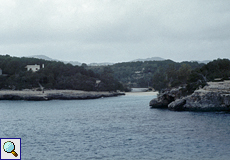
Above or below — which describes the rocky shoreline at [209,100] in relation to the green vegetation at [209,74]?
below

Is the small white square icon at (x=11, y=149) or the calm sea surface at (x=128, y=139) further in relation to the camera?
the calm sea surface at (x=128, y=139)

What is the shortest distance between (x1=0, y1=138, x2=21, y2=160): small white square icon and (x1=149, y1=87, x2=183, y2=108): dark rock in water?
4051 centimetres

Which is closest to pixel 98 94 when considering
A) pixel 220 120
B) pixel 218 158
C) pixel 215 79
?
pixel 215 79

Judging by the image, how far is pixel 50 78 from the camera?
10419cm

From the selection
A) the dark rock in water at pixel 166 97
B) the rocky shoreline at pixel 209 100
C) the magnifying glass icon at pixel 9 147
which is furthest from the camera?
the dark rock in water at pixel 166 97

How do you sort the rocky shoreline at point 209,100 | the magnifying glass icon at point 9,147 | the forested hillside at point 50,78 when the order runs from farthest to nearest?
1. the forested hillside at point 50,78
2. the rocky shoreline at point 209,100
3. the magnifying glass icon at point 9,147

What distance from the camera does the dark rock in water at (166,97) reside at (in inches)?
2173

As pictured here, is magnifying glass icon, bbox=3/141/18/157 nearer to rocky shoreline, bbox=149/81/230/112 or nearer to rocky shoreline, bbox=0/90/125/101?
rocky shoreline, bbox=149/81/230/112

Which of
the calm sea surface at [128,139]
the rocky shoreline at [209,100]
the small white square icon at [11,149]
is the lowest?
the calm sea surface at [128,139]

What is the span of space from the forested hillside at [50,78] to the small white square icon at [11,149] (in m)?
84.6

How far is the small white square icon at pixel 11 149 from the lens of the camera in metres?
16.7

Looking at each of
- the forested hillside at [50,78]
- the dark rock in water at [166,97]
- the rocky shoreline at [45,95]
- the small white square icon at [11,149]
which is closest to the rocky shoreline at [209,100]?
the dark rock in water at [166,97]

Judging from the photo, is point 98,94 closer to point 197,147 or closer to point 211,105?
point 211,105

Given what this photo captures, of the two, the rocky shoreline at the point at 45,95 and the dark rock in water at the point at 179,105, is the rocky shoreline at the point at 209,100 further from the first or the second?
the rocky shoreline at the point at 45,95
